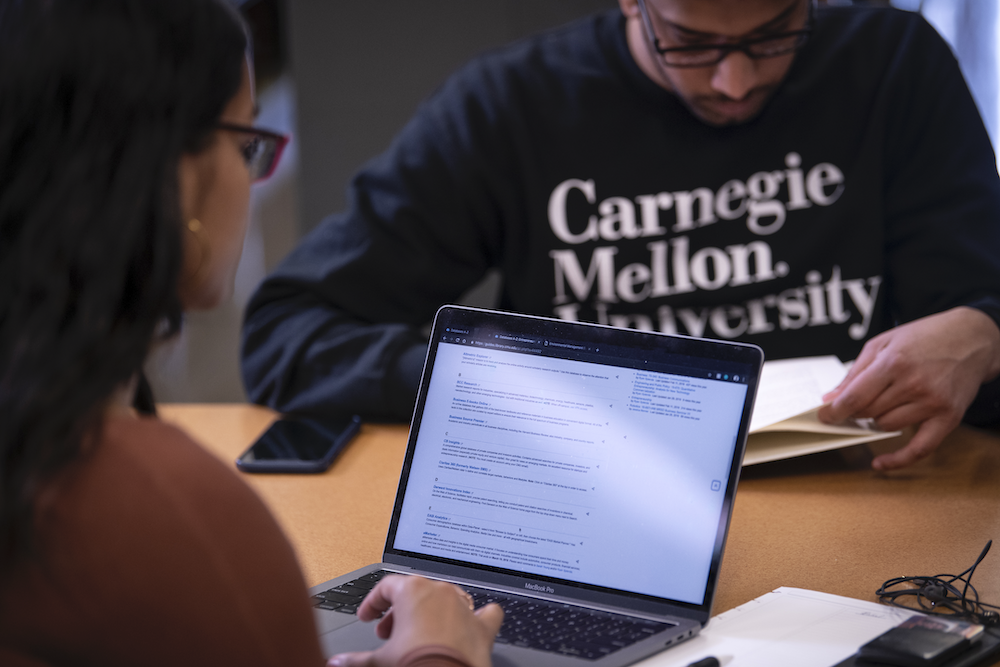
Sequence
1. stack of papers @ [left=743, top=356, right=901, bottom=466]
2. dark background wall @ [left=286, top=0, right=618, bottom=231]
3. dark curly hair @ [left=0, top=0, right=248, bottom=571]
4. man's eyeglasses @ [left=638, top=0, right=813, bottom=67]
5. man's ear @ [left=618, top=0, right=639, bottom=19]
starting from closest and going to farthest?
dark curly hair @ [left=0, top=0, right=248, bottom=571] < stack of papers @ [left=743, top=356, right=901, bottom=466] < man's eyeglasses @ [left=638, top=0, right=813, bottom=67] < man's ear @ [left=618, top=0, right=639, bottom=19] < dark background wall @ [left=286, top=0, right=618, bottom=231]

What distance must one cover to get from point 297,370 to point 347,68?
1.36 meters

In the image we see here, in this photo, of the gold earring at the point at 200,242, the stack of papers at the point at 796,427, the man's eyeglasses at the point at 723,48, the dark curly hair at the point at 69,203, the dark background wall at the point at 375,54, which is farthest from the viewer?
the dark background wall at the point at 375,54

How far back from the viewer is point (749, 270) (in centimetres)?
139

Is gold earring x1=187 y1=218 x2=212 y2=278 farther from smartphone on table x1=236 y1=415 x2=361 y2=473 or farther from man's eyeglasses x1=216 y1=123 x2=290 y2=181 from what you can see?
smartphone on table x1=236 y1=415 x2=361 y2=473

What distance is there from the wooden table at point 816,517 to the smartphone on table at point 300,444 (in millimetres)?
14

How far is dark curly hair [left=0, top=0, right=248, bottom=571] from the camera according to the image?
429mm

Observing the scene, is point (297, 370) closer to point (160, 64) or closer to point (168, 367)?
point (168, 367)

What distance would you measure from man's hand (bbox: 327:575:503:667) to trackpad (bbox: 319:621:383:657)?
0.02m

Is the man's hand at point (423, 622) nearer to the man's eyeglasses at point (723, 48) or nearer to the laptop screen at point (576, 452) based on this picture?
the laptop screen at point (576, 452)

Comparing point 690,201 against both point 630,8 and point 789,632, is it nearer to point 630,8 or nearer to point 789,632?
point 630,8

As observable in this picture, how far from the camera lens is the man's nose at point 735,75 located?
4.03 ft

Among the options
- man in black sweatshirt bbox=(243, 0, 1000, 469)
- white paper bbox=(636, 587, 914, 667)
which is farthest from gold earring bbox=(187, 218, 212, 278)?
man in black sweatshirt bbox=(243, 0, 1000, 469)

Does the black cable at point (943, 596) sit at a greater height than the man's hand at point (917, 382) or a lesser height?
lesser

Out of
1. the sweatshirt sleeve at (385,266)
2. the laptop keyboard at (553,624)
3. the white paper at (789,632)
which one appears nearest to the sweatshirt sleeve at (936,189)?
the sweatshirt sleeve at (385,266)
